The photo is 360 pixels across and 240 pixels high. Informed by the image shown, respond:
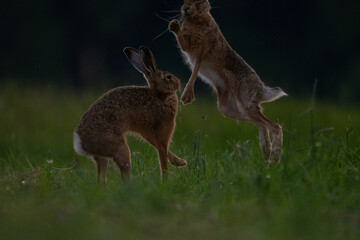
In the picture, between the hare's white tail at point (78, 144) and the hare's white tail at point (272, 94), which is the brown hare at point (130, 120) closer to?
the hare's white tail at point (78, 144)

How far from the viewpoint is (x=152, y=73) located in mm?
7031

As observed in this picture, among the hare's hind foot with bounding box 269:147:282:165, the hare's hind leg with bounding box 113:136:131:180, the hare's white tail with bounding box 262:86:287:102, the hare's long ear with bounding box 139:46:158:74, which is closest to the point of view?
the hare's hind leg with bounding box 113:136:131:180

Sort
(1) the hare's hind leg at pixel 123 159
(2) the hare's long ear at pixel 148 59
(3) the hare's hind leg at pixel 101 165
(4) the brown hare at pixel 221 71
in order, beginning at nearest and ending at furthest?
(1) the hare's hind leg at pixel 123 159
(3) the hare's hind leg at pixel 101 165
(2) the hare's long ear at pixel 148 59
(4) the brown hare at pixel 221 71

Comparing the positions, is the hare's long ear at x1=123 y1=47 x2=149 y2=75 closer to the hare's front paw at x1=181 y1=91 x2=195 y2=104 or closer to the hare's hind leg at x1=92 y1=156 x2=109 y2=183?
the hare's front paw at x1=181 y1=91 x2=195 y2=104

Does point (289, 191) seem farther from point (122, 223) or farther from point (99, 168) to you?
point (99, 168)

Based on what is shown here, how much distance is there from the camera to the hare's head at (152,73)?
6.98 metres

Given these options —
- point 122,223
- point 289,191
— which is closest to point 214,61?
point 289,191

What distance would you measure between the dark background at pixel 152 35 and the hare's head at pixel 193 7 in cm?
1413

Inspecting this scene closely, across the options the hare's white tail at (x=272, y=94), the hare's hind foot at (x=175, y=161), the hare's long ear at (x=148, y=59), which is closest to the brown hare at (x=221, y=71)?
the hare's white tail at (x=272, y=94)

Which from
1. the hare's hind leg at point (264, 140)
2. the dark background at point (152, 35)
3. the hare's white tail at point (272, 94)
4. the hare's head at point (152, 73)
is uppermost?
the hare's head at point (152, 73)

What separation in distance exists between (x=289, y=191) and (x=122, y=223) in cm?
149

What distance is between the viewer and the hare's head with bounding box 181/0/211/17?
7242 mm

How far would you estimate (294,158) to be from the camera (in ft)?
21.3

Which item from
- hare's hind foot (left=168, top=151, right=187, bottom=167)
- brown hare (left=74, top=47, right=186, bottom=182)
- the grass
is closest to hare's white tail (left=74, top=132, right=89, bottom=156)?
brown hare (left=74, top=47, right=186, bottom=182)
